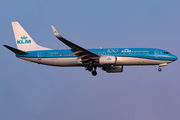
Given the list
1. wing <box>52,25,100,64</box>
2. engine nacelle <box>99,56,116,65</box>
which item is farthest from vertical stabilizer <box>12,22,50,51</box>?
engine nacelle <box>99,56,116,65</box>

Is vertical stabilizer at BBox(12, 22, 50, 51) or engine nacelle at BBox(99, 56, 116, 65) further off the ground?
vertical stabilizer at BBox(12, 22, 50, 51)

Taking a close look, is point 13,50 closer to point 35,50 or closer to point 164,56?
point 35,50

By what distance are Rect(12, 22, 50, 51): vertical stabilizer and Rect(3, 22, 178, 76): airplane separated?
122 centimetres

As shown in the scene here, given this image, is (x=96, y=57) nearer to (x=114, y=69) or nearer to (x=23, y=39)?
(x=114, y=69)

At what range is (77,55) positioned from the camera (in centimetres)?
4672

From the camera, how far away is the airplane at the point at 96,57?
45875mm

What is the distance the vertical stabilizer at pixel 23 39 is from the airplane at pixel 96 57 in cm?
122

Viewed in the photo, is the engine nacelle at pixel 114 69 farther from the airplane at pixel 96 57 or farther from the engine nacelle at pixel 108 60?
the engine nacelle at pixel 108 60

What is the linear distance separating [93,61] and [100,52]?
1.80m

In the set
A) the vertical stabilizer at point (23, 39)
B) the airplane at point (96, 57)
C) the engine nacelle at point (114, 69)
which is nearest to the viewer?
the airplane at point (96, 57)

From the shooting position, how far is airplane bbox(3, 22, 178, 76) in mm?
45875

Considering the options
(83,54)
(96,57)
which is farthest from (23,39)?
(96,57)

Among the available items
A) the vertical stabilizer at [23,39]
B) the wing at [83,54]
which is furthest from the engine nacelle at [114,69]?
the vertical stabilizer at [23,39]

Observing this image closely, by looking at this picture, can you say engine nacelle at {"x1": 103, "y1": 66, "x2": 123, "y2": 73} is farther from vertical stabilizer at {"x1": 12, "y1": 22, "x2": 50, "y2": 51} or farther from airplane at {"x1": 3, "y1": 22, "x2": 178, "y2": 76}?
vertical stabilizer at {"x1": 12, "y1": 22, "x2": 50, "y2": 51}
